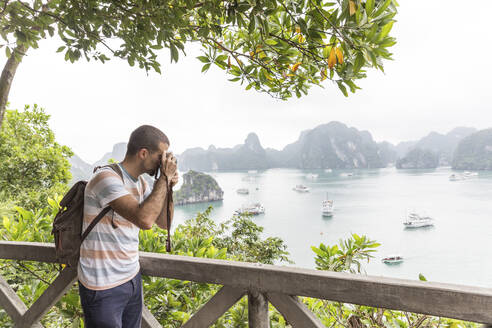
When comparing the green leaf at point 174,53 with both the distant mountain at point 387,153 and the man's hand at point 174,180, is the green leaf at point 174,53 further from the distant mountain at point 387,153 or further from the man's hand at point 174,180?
the distant mountain at point 387,153

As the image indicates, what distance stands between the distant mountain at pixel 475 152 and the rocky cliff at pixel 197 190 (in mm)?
52036

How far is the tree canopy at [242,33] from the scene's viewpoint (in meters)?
0.82

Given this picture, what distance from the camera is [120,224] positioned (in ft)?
3.35

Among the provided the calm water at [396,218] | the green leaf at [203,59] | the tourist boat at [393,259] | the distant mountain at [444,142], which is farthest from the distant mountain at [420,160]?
the green leaf at [203,59]

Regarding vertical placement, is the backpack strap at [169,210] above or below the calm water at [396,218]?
above

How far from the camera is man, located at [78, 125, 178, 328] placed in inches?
36.2

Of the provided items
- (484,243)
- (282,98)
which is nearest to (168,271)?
(282,98)

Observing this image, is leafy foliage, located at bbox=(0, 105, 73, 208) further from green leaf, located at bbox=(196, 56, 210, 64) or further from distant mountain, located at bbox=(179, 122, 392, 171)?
distant mountain, located at bbox=(179, 122, 392, 171)

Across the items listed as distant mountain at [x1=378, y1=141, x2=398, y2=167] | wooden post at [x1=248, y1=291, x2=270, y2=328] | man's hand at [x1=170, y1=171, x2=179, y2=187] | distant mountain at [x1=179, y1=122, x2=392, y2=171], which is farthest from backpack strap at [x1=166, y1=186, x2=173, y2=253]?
distant mountain at [x1=378, y1=141, x2=398, y2=167]

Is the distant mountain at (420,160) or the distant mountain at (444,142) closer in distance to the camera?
the distant mountain at (420,160)

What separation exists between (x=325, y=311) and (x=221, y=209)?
46223 mm

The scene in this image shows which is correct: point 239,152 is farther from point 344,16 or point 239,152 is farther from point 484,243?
point 344,16

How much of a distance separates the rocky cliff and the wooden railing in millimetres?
35796

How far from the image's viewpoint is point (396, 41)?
0.80 metres
